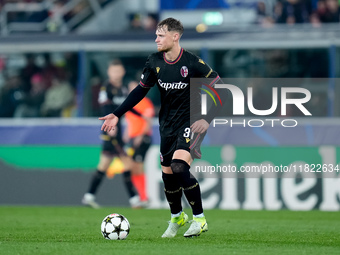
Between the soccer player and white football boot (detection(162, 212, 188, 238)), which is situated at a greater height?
the soccer player

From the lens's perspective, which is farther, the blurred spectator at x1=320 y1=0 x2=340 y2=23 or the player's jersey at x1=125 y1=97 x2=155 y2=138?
the blurred spectator at x1=320 y1=0 x2=340 y2=23

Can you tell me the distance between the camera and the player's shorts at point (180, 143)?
26.8 feet

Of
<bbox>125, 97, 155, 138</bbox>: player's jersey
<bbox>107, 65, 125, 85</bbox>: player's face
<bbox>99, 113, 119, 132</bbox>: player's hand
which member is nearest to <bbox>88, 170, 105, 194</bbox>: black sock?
<bbox>125, 97, 155, 138</bbox>: player's jersey

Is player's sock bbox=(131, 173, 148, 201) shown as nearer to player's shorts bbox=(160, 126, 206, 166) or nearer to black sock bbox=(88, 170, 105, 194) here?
black sock bbox=(88, 170, 105, 194)

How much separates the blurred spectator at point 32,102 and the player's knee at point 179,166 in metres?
8.61

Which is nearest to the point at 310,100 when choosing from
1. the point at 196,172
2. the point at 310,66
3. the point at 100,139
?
the point at 310,66

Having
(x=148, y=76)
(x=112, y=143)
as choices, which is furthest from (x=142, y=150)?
(x=148, y=76)

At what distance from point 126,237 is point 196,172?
604 cm

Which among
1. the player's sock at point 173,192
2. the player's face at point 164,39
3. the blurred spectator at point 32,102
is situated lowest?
the player's sock at point 173,192

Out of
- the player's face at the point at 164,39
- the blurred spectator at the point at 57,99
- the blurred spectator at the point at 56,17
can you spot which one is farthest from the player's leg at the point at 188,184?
the blurred spectator at the point at 56,17

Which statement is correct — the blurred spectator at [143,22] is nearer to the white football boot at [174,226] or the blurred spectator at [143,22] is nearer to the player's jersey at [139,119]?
the player's jersey at [139,119]

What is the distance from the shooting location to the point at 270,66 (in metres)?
16.2

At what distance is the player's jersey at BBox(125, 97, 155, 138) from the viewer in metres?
14.1

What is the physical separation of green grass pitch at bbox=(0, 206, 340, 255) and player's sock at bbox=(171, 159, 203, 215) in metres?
0.38
